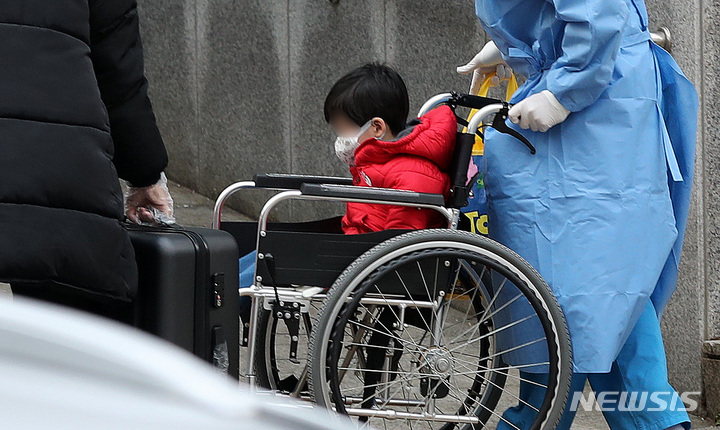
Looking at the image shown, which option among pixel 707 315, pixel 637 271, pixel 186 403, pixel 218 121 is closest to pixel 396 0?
pixel 218 121

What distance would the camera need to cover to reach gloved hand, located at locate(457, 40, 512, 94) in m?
3.04

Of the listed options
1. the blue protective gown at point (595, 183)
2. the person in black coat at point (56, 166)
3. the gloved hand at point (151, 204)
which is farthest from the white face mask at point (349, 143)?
the person in black coat at point (56, 166)

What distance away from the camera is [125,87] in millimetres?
1934

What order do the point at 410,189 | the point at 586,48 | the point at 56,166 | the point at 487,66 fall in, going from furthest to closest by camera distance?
the point at 487,66 → the point at 410,189 → the point at 586,48 → the point at 56,166

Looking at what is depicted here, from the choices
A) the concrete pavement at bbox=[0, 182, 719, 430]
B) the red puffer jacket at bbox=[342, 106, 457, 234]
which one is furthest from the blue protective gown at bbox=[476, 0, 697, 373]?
the concrete pavement at bbox=[0, 182, 719, 430]

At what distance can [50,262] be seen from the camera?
1.60 m

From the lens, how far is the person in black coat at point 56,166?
1.57 meters

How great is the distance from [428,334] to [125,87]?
1.05 metres

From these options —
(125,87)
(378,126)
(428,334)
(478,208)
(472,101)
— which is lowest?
(428,334)

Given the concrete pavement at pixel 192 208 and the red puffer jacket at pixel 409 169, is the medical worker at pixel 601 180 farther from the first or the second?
the concrete pavement at pixel 192 208

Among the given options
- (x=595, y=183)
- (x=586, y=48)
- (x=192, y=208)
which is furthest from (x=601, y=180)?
(x=192, y=208)

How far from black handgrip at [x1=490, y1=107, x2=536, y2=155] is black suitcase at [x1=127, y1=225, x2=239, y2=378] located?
2.87 feet

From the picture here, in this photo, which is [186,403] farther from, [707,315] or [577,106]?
[707,315]

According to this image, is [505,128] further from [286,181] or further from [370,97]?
[286,181]
